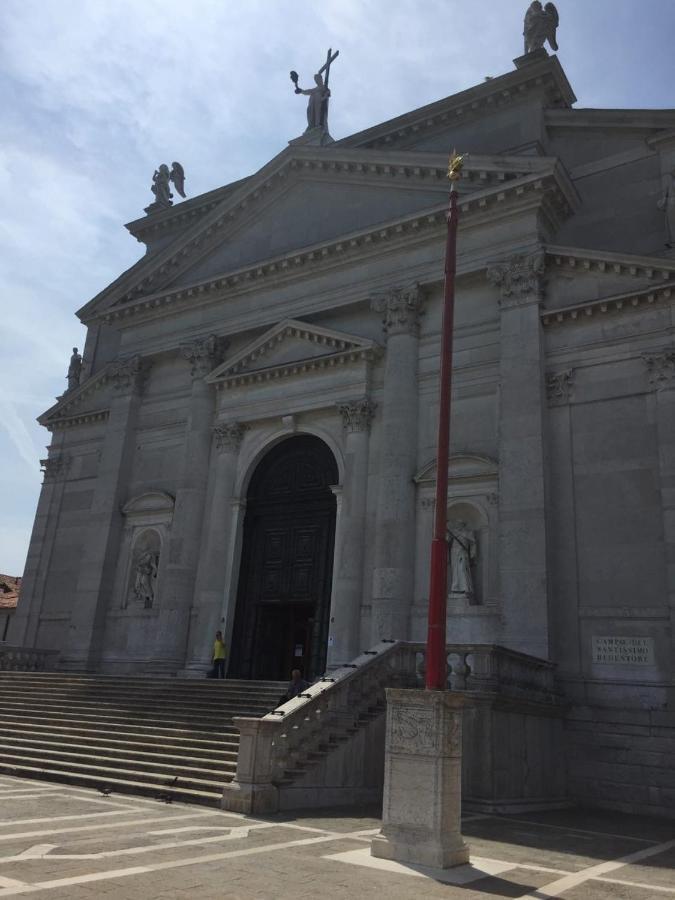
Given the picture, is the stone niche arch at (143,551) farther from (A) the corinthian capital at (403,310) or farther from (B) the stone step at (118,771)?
(B) the stone step at (118,771)

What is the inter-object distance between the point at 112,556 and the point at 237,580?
5717 millimetres

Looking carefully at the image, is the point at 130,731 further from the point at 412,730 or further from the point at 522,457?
the point at 522,457

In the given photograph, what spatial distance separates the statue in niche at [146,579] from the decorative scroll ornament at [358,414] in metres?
8.96

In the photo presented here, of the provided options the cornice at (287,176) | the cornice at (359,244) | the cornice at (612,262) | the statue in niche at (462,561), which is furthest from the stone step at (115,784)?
the cornice at (287,176)

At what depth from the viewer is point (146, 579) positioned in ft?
93.7

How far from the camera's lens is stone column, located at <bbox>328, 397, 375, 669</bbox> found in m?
23.1

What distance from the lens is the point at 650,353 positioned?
21.1 m

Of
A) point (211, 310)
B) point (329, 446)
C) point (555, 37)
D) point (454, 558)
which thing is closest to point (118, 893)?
point (454, 558)

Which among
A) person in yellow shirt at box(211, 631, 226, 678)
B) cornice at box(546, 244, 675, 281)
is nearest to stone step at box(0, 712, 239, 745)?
person in yellow shirt at box(211, 631, 226, 678)

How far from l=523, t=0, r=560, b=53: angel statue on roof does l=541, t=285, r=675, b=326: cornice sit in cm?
1048

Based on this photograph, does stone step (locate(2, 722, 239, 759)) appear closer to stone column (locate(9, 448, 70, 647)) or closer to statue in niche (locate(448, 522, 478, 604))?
statue in niche (locate(448, 522, 478, 604))

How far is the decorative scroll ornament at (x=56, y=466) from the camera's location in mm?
34312

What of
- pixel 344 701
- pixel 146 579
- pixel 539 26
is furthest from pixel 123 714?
pixel 539 26

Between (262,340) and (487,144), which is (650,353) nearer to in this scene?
(487,144)
